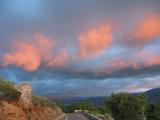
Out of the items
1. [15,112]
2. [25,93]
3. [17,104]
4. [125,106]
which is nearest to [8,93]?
[17,104]

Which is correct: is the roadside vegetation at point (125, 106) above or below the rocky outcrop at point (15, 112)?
above

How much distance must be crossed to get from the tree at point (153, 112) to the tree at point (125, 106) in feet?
73.7

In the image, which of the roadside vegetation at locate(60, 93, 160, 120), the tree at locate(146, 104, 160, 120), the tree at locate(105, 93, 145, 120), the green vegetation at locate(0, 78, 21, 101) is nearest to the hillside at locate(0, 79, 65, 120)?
the green vegetation at locate(0, 78, 21, 101)

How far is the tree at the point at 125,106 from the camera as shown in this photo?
4139 inches

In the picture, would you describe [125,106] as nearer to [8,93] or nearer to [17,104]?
[17,104]

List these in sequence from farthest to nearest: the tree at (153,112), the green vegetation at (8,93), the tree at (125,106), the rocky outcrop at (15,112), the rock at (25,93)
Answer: the tree at (153,112), the tree at (125,106), the rock at (25,93), the green vegetation at (8,93), the rocky outcrop at (15,112)

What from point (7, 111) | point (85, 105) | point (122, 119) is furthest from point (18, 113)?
point (85, 105)

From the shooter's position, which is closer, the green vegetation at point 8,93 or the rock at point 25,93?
the green vegetation at point 8,93

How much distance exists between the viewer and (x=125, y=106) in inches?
4198

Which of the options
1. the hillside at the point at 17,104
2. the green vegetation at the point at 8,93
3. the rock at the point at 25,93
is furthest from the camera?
the rock at the point at 25,93

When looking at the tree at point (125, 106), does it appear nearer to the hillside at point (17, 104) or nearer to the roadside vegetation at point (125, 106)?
the roadside vegetation at point (125, 106)

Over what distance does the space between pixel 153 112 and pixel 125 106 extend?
101 ft

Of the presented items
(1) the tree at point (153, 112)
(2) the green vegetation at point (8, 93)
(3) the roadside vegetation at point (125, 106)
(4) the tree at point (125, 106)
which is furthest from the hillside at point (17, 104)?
(1) the tree at point (153, 112)

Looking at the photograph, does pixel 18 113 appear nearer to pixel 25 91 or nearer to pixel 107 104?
pixel 25 91
